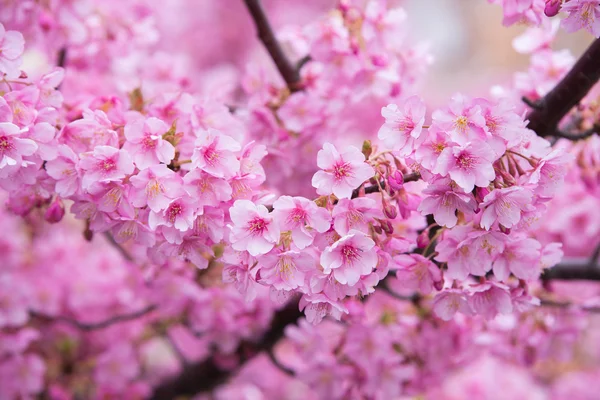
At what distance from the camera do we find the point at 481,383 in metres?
2.35

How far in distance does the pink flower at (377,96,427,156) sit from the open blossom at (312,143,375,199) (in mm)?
53

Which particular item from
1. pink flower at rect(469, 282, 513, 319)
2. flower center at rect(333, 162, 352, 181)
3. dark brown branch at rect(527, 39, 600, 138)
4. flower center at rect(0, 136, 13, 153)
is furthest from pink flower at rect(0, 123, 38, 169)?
dark brown branch at rect(527, 39, 600, 138)

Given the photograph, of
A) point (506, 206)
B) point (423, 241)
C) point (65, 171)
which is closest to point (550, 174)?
point (506, 206)

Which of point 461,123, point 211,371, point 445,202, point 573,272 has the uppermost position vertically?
point 461,123

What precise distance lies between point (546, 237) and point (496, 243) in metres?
1.03

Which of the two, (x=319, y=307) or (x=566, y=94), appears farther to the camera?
(x=566, y=94)

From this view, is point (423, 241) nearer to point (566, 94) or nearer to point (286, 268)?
point (286, 268)

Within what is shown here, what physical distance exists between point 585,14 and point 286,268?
572mm

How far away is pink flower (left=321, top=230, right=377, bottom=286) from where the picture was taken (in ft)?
2.68

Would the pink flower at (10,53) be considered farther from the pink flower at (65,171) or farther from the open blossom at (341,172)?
the open blossom at (341,172)

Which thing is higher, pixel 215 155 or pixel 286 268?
pixel 215 155

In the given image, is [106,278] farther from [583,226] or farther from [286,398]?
[583,226]

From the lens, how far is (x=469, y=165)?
0.81 m

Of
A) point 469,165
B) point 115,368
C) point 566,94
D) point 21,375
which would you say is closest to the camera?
point 469,165
